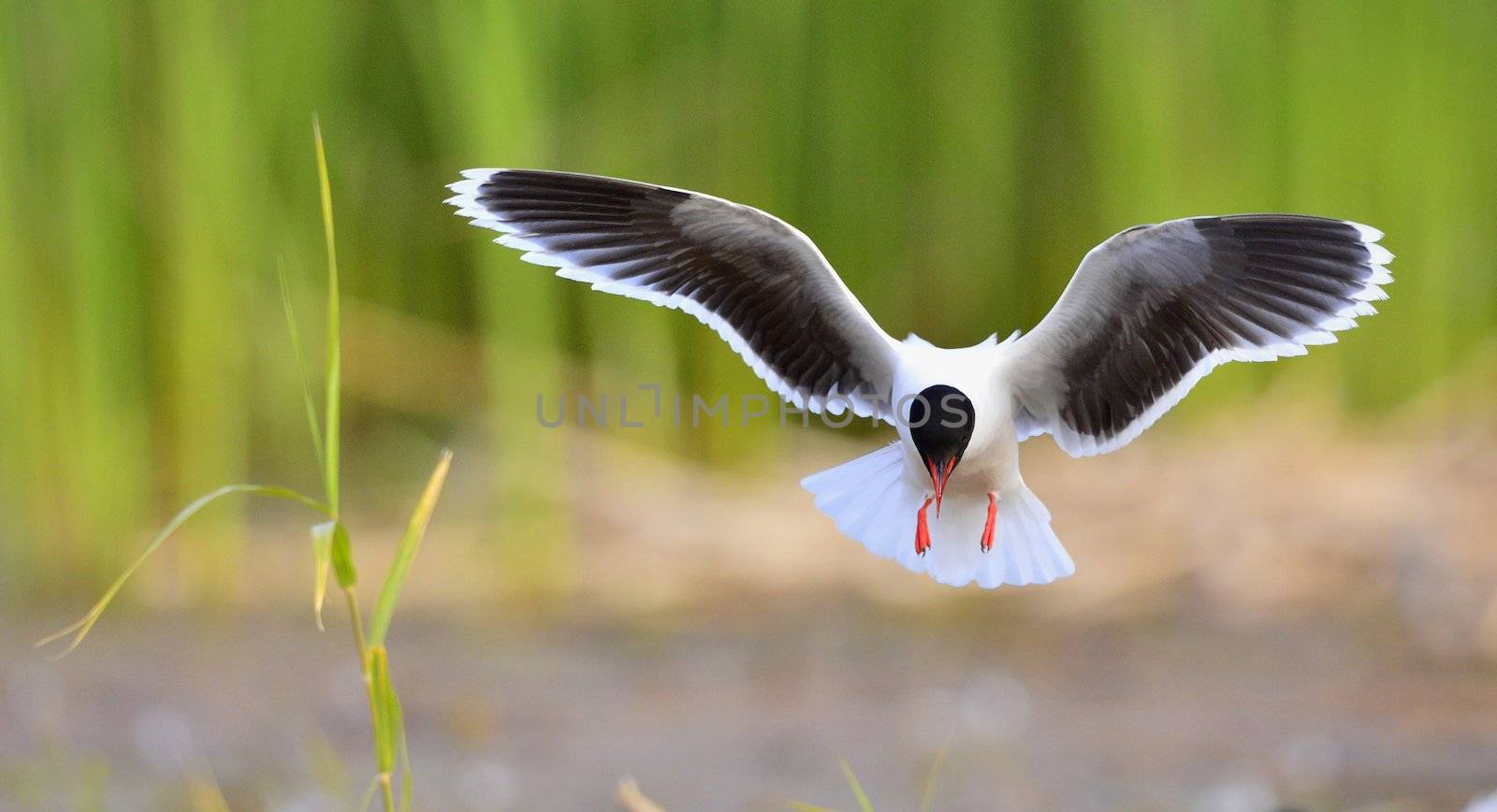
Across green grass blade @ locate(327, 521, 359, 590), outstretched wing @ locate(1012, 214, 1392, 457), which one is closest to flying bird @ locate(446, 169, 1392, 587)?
outstretched wing @ locate(1012, 214, 1392, 457)

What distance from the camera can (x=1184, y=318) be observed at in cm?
145

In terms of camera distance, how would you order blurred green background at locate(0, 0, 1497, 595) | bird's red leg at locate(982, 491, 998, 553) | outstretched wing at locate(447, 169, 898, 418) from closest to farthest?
bird's red leg at locate(982, 491, 998, 553) → outstretched wing at locate(447, 169, 898, 418) → blurred green background at locate(0, 0, 1497, 595)

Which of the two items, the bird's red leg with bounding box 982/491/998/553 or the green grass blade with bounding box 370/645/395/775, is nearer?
the green grass blade with bounding box 370/645/395/775

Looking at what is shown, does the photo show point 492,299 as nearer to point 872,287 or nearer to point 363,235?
point 363,235

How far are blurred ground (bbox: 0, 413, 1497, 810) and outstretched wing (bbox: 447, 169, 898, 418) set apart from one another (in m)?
1.17

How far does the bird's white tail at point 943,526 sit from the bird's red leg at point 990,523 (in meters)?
0.02

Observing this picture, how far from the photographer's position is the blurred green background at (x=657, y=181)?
3.00m

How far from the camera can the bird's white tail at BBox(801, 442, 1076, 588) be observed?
4.30 ft

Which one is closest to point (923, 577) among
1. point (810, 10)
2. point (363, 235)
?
point (810, 10)

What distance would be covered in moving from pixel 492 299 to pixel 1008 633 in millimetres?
1198

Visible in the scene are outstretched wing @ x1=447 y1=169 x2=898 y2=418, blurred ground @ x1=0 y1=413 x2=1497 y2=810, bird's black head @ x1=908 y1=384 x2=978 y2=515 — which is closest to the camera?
bird's black head @ x1=908 y1=384 x2=978 y2=515

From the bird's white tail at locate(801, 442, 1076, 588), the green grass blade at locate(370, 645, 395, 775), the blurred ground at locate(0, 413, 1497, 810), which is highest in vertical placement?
the bird's white tail at locate(801, 442, 1076, 588)

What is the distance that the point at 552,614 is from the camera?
3211 mm

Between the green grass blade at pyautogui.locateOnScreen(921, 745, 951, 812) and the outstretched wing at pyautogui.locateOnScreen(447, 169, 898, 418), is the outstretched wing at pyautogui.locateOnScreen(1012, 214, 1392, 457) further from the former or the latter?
the green grass blade at pyautogui.locateOnScreen(921, 745, 951, 812)
